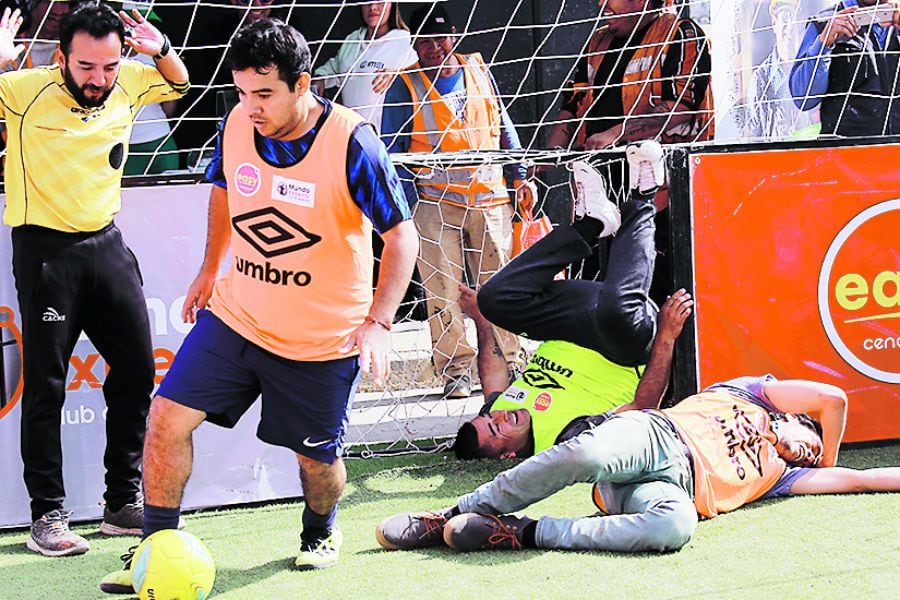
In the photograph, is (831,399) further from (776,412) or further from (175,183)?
(175,183)

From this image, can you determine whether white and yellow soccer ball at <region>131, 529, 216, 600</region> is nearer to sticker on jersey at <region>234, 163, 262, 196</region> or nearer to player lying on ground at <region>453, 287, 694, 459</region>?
sticker on jersey at <region>234, 163, 262, 196</region>

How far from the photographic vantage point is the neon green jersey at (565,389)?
4.95 meters

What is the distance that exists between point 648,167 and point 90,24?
2248 millimetres

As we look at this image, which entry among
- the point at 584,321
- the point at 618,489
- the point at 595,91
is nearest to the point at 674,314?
the point at 584,321

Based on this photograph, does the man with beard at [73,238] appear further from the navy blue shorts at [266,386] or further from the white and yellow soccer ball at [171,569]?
the white and yellow soccer ball at [171,569]

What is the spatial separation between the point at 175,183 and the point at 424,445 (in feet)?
5.56

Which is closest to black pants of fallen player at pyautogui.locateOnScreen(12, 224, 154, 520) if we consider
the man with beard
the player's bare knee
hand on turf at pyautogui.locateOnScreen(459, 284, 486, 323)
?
the man with beard

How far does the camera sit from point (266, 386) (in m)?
3.63

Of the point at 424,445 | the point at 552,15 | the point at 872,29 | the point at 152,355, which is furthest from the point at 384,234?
the point at 552,15

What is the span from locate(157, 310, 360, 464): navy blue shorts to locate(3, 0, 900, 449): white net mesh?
185 centimetres

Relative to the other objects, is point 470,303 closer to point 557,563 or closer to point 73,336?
point 73,336

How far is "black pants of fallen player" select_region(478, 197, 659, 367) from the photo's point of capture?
4816 mm

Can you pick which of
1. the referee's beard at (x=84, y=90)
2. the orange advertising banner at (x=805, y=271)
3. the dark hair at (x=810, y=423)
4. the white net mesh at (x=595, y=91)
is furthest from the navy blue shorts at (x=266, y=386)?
the orange advertising banner at (x=805, y=271)

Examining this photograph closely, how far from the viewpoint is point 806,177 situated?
511 cm
